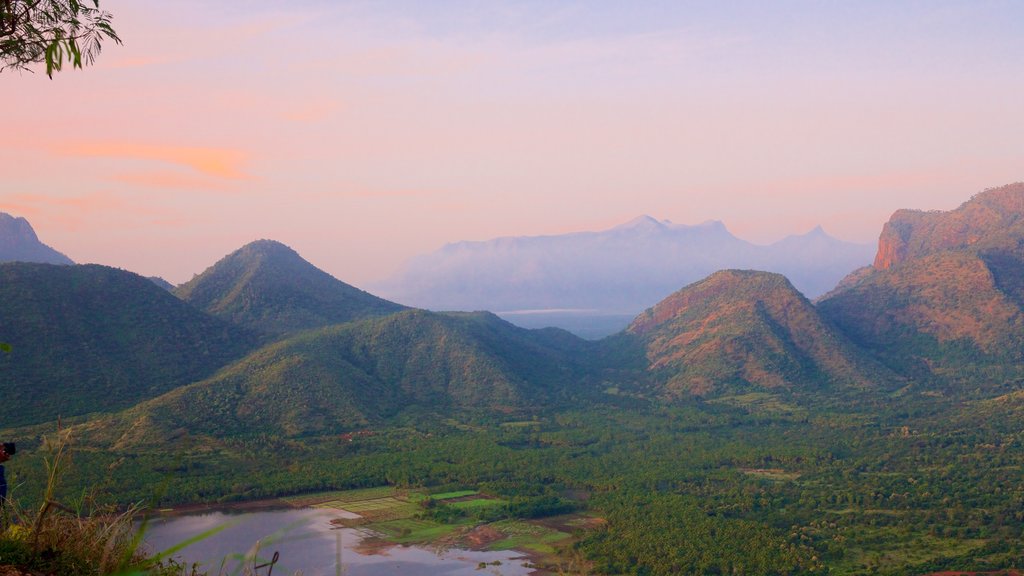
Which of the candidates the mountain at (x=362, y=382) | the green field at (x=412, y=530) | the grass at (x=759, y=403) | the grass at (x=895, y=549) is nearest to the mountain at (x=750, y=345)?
the grass at (x=759, y=403)

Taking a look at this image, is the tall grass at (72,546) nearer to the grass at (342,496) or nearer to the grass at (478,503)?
the grass at (478,503)

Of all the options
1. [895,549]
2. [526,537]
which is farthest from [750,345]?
[526,537]

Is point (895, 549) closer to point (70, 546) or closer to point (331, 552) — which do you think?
point (331, 552)

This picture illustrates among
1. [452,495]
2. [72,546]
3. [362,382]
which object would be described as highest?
[362,382]

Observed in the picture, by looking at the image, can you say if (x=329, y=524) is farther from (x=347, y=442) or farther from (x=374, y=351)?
(x=374, y=351)

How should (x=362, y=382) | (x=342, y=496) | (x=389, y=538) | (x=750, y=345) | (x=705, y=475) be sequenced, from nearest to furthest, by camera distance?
1. (x=389, y=538)
2. (x=342, y=496)
3. (x=705, y=475)
4. (x=362, y=382)
5. (x=750, y=345)

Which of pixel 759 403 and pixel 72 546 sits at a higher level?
pixel 72 546

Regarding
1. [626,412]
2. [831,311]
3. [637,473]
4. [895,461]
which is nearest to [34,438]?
[637,473]

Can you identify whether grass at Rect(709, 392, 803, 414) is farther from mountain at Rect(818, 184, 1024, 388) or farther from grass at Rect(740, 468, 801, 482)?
grass at Rect(740, 468, 801, 482)
